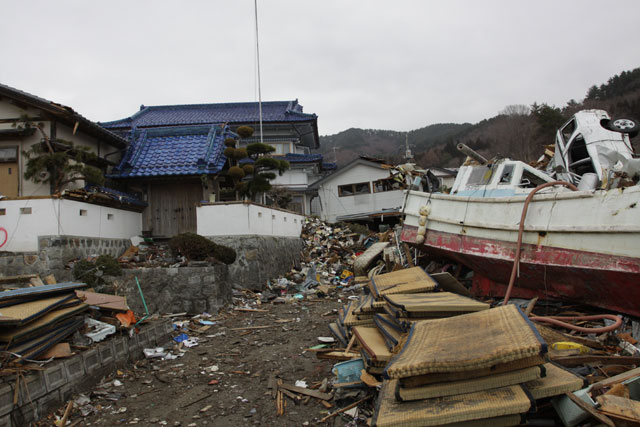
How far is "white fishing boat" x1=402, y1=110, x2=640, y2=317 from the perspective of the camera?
4.97 meters

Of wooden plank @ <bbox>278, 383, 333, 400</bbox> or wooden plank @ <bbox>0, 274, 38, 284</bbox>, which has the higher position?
wooden plank @ <bbox>0, 274, 38, 284</bbox>

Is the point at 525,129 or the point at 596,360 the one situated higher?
the point at 525,129

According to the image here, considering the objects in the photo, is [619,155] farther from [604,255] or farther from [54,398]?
[54,398]

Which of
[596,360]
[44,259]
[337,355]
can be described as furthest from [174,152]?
[596,360]

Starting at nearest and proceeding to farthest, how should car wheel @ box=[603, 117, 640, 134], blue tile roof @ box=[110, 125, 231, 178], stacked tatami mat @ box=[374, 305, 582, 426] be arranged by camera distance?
stacked tatami mat @ box=[374, 305, 582, 426], car wheel @ box=[603, 117, 640, 134], blue tile roof @ box=[110, 125, 231, 178]

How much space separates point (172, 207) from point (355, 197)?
42.2 ft

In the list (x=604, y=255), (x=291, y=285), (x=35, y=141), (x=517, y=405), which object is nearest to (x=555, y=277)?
(x=604, y=255)

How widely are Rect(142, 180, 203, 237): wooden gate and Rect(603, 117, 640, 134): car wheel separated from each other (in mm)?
10975

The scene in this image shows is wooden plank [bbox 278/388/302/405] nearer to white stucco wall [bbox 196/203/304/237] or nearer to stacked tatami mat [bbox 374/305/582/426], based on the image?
stacked tatami mat [bbox 374/305/582/426]

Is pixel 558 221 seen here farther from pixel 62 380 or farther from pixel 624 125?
pixel 62 380

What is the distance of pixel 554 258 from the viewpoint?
563 cm

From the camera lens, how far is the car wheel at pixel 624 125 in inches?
265

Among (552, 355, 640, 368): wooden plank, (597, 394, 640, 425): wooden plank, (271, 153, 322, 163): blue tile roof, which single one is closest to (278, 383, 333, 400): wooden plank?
(552, 355, 640, 368): wooden plank

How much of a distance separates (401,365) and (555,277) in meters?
4.16
